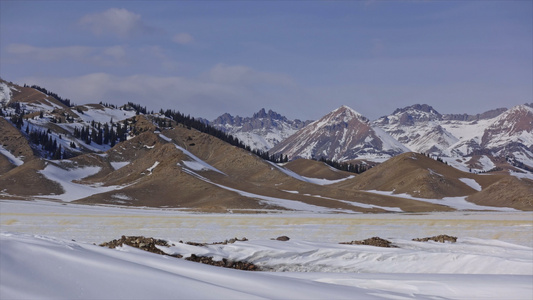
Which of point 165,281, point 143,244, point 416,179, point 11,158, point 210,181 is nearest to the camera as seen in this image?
point 165,281

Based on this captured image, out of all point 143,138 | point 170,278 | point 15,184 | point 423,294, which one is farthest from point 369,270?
point 143,138

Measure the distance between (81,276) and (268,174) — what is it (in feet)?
493

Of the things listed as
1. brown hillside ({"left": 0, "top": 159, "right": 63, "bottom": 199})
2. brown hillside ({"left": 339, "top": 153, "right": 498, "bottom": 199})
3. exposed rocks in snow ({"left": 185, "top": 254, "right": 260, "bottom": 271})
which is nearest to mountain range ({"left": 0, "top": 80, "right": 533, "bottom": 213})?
brown hillside ({"left": 0, "top": 159, "right": 63, "bottom": 199})

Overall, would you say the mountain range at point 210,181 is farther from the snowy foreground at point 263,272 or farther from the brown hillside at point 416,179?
the snowy foreground at point 263,272

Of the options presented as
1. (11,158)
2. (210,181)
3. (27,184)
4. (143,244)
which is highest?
(11,158)

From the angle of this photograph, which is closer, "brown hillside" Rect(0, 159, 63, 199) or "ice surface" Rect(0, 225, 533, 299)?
"ice surface" Rect(0, 225, 533, 299)

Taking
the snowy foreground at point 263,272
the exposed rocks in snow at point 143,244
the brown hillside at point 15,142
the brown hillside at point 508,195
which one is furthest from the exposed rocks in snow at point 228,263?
the brown hillside at point 15,142

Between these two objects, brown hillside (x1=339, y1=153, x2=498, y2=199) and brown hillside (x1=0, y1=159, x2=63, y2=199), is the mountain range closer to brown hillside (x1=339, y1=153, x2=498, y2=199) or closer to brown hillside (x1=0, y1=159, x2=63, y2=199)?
→ brown hillside (x1=0, y1=159, x2=63, y2=199)

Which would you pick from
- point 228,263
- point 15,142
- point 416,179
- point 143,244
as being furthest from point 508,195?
point 15,142

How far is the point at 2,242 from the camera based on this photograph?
9094mm

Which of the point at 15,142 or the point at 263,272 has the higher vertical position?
the point at 15,142

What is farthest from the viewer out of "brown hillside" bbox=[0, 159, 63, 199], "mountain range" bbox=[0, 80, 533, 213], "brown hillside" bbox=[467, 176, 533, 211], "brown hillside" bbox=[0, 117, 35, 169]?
"brown hillside" bbox=[0, 117, 35, 169]

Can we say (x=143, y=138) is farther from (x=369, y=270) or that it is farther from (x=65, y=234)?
(x=369, y=270)

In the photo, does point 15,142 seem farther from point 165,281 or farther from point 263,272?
point 165,281
